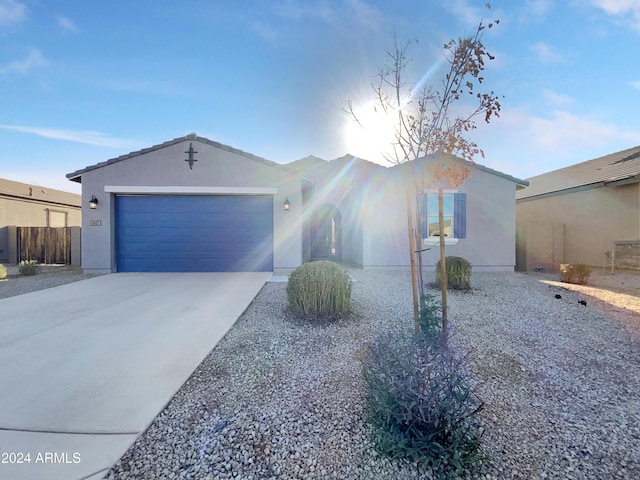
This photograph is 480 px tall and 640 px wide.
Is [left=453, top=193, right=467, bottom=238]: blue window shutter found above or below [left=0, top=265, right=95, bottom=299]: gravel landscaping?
above

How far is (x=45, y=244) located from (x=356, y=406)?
16.2 metres

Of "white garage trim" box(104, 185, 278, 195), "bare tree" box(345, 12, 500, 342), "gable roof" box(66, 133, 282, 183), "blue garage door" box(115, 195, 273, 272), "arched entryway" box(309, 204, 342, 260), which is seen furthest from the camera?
"arched entryway" box(309, 204, 342, 260)

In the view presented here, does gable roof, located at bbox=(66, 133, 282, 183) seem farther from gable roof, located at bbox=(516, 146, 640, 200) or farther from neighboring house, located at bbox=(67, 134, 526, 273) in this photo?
gable roof, located at bbox=(516, 146, 640, 200)

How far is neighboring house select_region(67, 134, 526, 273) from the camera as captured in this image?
8875 mm

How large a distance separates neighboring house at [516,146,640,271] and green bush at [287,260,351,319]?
8482 mm

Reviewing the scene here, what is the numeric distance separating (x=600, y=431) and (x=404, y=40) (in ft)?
13.3

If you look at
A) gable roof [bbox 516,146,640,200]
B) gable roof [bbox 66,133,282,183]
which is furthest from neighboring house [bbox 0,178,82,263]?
gable roof [bbox 516,146,640,200]

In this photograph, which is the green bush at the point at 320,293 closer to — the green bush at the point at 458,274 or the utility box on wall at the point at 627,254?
the green bush at the point at 458,274

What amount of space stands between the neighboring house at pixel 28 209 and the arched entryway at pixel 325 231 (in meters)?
13.5

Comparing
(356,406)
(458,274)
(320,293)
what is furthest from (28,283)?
(458,274)

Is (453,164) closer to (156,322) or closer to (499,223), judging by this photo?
(156,322)

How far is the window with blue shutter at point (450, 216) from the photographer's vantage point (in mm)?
9250

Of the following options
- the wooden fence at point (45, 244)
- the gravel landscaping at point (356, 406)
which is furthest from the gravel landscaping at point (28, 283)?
the gravel landscaping at point (356, 406)

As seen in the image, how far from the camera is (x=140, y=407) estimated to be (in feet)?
7.84
